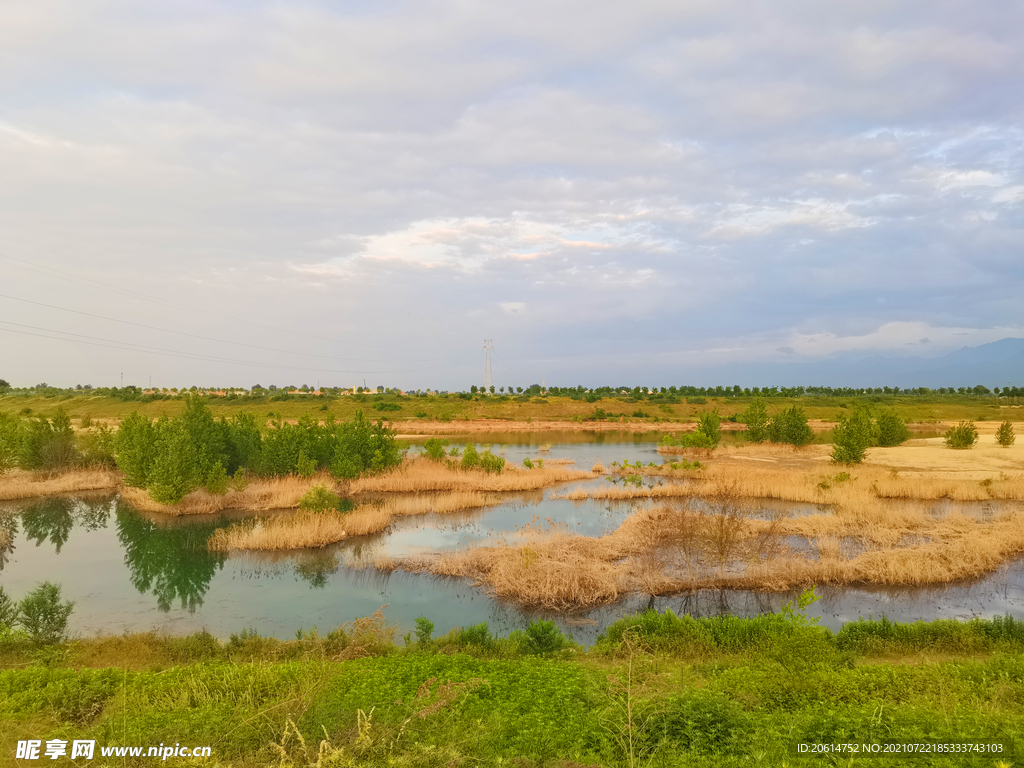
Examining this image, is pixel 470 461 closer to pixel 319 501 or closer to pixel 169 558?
pixel 319 501

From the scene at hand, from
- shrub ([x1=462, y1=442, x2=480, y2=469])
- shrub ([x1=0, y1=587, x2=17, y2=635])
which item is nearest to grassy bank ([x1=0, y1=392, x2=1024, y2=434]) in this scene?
shrub ([x1=462, y1=442, x2=480, y2=469])

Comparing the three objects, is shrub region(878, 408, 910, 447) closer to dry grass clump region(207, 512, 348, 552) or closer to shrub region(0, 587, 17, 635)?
dry grass clump region(207, 512, 348, 552)

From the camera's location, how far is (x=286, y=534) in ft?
78.1

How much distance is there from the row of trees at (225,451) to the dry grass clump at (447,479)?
3.65 ft

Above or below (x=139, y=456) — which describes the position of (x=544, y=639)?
below

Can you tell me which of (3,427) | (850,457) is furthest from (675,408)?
(3,427)

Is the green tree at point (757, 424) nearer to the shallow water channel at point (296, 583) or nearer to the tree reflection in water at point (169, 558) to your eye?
the shallow water channel at point (296, 583)

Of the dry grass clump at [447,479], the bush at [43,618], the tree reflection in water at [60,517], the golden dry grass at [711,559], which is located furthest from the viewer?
the dry grass clump at [447,479]

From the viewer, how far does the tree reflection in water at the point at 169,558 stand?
1968 cm

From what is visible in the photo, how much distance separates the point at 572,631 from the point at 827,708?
8.13 meters

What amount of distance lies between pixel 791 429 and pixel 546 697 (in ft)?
165

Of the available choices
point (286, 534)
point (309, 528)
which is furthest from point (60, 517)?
point (309, 528)

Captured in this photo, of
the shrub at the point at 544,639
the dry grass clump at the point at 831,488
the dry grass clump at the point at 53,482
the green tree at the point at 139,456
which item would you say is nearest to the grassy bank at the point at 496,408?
the dry grass clump at the point at 53,482

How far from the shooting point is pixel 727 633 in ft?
41.4
